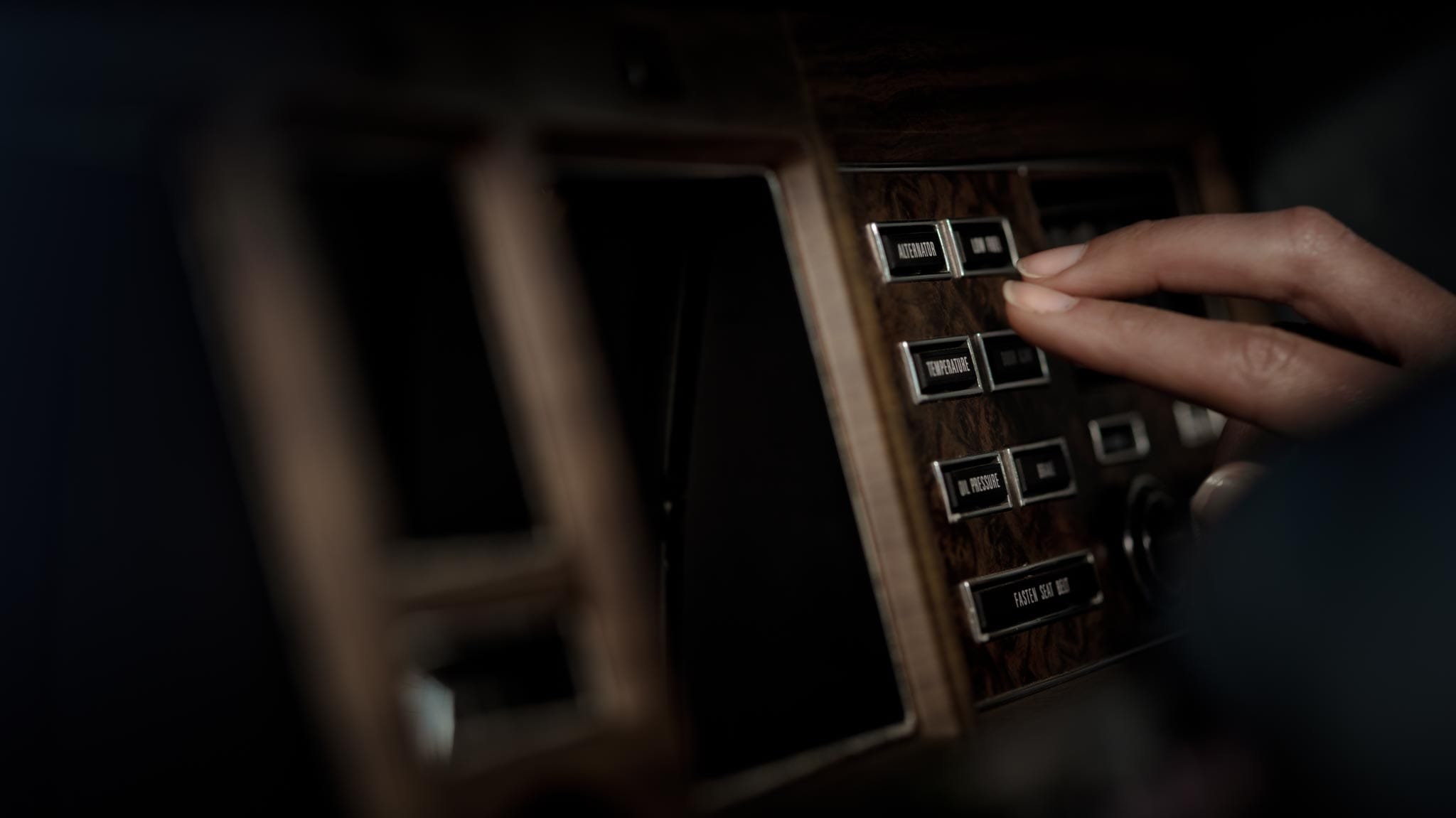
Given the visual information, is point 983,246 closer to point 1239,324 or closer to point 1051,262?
point 1051,262

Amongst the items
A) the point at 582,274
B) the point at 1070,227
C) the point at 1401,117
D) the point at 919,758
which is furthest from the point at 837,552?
the point at 1401,117

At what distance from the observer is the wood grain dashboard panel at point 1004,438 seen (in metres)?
0.78

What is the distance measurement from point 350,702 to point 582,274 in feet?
1.36

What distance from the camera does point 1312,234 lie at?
77 cm

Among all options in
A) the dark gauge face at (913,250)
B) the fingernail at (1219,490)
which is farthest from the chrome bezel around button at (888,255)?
the fingernail at (1219,490)

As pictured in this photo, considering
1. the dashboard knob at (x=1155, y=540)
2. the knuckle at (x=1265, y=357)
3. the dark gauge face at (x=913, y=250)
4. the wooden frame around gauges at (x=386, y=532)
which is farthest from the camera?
the dashboard knob at (x=1155, y=540)

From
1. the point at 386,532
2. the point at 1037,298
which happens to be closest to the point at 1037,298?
the point at 1037,298

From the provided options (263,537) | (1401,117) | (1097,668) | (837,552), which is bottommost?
(1097,668)

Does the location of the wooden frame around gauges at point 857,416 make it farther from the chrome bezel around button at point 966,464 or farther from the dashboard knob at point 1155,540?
the dashboard knob at point 1155,540

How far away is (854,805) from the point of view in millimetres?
505

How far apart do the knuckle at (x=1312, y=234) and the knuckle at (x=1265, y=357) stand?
0.10 m

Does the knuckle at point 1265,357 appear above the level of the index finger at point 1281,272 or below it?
below

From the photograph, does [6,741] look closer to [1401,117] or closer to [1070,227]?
[1070,227]

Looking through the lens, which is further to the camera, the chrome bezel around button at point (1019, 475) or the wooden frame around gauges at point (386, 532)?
the chrome bezel around button at point (1019, 475)
